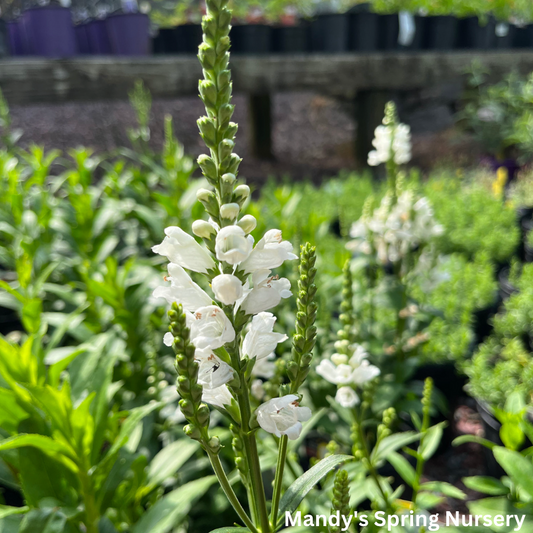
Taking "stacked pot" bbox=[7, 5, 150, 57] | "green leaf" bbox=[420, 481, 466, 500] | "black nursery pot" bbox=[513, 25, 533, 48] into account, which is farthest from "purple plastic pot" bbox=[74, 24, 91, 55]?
"green leaf" bbox=[420, 481, 466, 500]

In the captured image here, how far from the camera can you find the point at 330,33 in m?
5.96

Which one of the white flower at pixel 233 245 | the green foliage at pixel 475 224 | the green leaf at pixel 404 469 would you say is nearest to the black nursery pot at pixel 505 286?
the green foliage at pixel 475 224

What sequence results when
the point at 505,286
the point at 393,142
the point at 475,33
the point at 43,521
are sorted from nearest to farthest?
the point at 43,521, the point at 393,142, the point at 505,286, the point at 475,33

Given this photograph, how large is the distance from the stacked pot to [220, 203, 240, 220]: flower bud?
18.0 feet

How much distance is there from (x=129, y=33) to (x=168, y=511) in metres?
5.50

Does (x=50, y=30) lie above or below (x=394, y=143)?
above

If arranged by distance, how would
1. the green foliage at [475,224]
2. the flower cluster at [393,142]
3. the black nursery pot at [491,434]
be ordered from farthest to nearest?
the green foliage at [475,224], the black nursery pot at [491,434], the flower cluster at [393,142]

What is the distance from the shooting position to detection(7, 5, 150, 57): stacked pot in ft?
17.1

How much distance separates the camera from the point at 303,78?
5.51 metres

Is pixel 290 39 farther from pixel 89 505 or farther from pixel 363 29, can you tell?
pixel 89 505

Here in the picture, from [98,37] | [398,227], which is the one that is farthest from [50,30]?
[398,227]

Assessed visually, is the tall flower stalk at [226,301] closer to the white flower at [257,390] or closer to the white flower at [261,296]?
the white flower at [261,296]

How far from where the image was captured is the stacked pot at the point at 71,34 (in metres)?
5.22

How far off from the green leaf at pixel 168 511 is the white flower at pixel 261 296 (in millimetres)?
573
